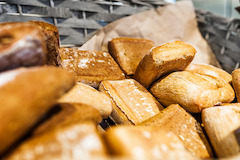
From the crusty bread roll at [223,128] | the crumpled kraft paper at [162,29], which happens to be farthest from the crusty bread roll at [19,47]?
the crumpled kraft paper at [162,29]

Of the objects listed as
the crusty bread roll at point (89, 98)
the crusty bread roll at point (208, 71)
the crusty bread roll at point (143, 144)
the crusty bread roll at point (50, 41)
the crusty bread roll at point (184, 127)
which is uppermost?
the crusty bread roll at point (50, 41)

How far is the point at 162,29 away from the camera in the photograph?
6.26 ft

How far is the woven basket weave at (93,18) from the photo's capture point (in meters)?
1.39

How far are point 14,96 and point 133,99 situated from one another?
0.77 m

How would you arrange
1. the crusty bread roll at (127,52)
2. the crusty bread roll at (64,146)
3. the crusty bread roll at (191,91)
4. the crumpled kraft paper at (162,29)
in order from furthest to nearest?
1. the crumpled kraft paper at (162,29)
2. the crusty bread roll at (127,52)
3. the crusty bread roll at (191,91)
4. the crusty bread roll at (64,146)

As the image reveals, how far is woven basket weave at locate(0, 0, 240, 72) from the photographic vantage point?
139 centimetres

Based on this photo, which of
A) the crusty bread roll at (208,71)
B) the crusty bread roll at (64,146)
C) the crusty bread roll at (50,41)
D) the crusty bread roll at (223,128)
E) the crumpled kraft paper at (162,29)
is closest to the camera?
the crusty bread roll at (64,146)

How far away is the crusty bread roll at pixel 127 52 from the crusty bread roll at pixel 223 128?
0.69m

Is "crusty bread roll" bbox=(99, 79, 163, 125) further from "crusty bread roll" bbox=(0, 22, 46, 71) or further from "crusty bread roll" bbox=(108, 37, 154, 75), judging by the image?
"crusty bread roll" bbox=(0, 22, 46, 71)

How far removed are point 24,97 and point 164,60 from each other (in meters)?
0.86

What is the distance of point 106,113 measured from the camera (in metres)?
0.95

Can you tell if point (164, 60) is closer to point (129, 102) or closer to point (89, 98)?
point (129, 102)

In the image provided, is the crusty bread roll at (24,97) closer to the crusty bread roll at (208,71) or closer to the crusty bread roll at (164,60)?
the crusty bread roll at (164,60)

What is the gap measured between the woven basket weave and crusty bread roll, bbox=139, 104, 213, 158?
107 centimetres
